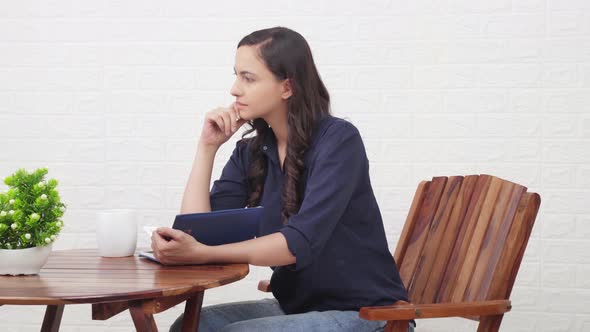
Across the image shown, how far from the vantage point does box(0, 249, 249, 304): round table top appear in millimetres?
1429

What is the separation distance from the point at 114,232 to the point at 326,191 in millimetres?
527

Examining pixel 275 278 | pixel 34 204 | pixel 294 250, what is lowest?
pixel 275 278

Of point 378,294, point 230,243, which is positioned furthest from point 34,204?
point 378,294

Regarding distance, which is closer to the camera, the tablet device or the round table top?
the round table top

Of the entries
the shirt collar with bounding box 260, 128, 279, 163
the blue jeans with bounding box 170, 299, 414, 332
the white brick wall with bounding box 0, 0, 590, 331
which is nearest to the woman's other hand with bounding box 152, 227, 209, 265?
the blue jeans with bounding box 170, 299, 414, 332

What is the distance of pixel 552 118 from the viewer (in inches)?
120

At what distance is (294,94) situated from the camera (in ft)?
7.05

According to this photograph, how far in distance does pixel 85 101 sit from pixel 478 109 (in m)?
1.48

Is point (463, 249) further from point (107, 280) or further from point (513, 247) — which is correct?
point (107, 280)

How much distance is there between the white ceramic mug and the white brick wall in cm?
114

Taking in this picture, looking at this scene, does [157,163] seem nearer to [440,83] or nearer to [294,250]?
[440,83]

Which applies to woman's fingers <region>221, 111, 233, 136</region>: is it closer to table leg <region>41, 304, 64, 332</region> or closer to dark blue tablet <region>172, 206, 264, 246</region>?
dark blue tablet <region>172, 206, 264, 246</region>

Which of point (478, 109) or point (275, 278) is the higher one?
point (478, 109)

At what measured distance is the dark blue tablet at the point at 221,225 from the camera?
5.82ft
